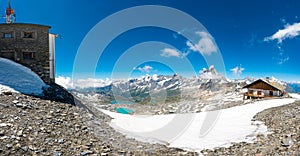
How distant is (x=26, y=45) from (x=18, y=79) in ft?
16.9

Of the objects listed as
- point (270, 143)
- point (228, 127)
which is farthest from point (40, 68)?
point (270, 143)

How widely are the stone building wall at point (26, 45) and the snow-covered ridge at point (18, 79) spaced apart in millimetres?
1299

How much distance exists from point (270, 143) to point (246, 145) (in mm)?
1382

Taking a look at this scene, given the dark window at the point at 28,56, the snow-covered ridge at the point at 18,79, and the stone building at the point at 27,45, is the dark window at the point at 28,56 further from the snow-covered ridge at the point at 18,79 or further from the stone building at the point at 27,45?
the snow-covered ridge at the point at 18,79

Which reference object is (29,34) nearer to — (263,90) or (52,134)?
(52,134)

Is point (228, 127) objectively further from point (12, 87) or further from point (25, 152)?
point (12, 87)

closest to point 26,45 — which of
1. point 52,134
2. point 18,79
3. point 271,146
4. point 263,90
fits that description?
point 18,79

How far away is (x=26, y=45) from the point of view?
71.3 ft

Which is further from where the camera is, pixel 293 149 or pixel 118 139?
pixel 118 139

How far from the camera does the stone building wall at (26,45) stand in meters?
21.4

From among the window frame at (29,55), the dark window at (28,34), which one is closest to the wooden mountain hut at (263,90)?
the window frame at (29,55)

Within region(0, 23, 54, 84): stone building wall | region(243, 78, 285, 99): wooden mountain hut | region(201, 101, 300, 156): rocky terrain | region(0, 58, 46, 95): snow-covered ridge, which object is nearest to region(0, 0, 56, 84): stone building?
region(0, 23, 54, 84): stone building wall

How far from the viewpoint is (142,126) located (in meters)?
19.3

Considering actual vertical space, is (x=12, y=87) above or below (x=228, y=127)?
above
